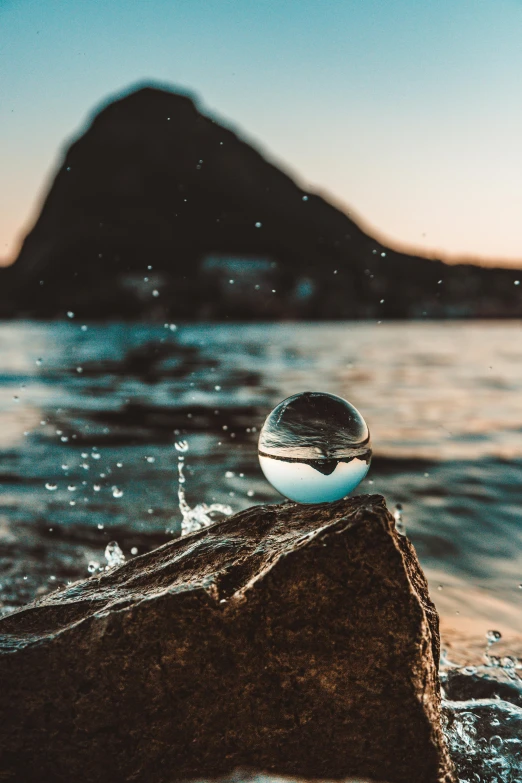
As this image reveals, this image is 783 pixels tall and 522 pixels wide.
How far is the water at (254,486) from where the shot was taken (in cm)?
495

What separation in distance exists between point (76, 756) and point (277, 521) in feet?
4.13

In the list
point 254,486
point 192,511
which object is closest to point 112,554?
point 192,511

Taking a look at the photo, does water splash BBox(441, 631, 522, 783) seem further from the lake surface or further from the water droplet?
the water droplet

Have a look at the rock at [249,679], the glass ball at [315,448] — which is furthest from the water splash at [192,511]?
the rock at [249,679]

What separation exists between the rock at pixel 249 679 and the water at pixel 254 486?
3.18ft

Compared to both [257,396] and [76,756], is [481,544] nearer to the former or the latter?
[76,756]

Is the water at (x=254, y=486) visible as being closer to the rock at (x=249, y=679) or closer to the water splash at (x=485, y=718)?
the water splash at (x=485, y=718)

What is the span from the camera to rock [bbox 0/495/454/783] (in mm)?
2693

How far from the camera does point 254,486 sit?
10.5 metres

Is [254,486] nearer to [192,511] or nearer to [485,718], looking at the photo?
[192,511]

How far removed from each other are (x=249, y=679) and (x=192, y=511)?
19.6 ft

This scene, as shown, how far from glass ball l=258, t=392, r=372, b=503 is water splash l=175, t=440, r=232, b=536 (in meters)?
1.29

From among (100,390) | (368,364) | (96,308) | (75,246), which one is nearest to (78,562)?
(100,390)

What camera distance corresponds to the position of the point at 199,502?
983 cm
